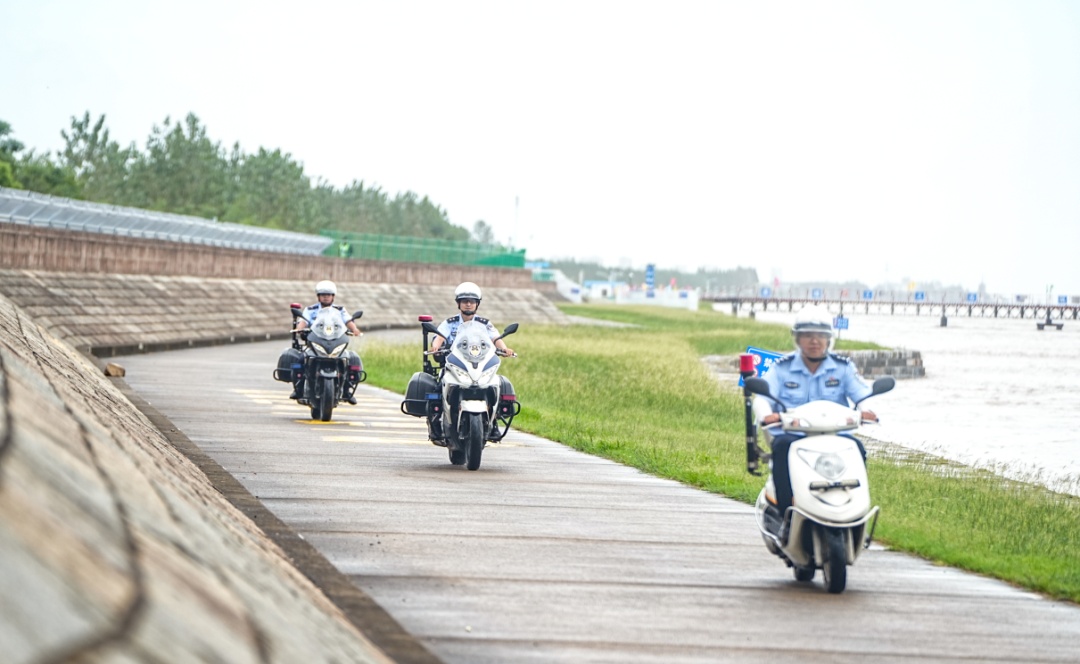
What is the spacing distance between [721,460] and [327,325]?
19.2 ft

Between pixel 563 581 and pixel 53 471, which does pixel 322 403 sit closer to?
pixel 563 581

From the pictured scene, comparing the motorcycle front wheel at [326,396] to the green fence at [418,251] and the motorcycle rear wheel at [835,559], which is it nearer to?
the motorcycle rear wheel at [835,559]

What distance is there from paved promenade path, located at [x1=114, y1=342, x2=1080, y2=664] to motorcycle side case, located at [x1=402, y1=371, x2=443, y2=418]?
55 cm

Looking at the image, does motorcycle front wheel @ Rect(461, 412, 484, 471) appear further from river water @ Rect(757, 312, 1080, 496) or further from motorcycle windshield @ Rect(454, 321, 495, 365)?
river water @ Rect(757, 312, 1080, 496)

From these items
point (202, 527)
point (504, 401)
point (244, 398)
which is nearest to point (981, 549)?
point (504, 401)

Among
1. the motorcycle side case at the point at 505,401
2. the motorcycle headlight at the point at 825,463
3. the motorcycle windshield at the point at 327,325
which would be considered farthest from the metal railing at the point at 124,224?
the motorcycle headlight at the point at 825,463

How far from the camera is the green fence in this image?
84.7 m

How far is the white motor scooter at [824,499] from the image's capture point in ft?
29.6

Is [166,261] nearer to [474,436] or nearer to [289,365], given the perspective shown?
[289,365]

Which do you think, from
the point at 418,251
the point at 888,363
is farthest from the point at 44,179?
the point at 888,363

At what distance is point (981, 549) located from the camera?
472 inches

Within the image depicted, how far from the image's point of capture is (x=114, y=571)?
344cm

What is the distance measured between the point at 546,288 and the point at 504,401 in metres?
129

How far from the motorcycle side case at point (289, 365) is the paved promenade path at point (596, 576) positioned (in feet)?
16.3
